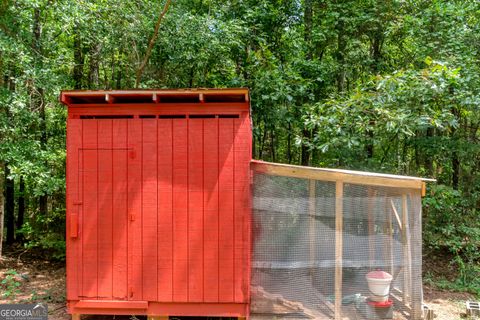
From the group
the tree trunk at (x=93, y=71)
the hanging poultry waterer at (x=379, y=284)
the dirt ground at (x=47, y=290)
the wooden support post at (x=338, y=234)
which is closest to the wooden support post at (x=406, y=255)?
the hanging poultry waterer at (x=379, y=284)

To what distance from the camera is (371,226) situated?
13.4 feet

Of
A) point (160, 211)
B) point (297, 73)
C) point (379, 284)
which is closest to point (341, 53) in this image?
point (297, 73)

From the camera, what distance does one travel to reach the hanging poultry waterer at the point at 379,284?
4.00 meters

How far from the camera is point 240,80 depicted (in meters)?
6.59

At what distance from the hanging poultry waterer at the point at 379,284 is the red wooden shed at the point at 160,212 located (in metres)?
1.35

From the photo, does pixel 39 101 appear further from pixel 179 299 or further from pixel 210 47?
pixel 179 299

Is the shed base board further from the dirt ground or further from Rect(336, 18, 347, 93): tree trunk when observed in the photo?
Rect(336, 18, 347, 93): tree trunk

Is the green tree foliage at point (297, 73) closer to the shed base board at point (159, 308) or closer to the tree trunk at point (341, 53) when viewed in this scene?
the tree trunk at point (341, 53)

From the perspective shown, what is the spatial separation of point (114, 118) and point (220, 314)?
253 centimetres

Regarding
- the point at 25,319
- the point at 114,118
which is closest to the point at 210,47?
the point at 114,118

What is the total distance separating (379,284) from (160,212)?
2532 mm

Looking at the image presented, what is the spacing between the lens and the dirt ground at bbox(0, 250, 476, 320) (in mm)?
4961

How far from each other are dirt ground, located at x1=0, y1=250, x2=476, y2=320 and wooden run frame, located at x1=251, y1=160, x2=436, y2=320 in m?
1.24

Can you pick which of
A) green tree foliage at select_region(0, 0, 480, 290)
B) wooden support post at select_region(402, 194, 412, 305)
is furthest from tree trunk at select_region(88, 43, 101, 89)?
wooden support post at select_region(402, 194, 412, 305)
